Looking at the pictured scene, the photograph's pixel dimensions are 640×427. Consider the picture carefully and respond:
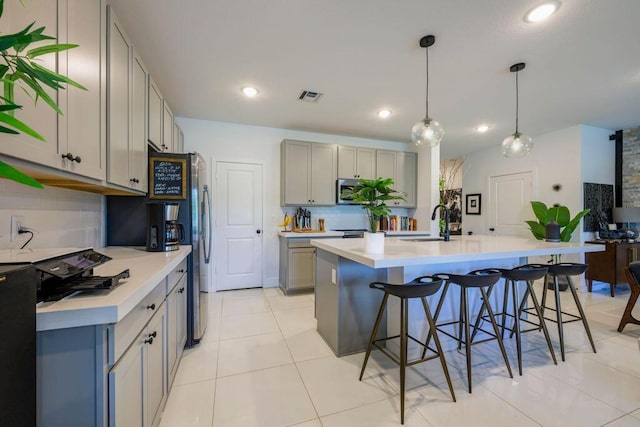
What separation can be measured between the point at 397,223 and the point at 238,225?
112 inches

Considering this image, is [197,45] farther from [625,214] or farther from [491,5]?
[625,214]

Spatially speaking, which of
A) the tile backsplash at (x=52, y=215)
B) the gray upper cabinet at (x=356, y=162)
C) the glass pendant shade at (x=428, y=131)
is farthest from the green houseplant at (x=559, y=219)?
the tile backsplash at (x=52, y=215)

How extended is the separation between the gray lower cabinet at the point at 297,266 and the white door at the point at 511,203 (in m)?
4.11

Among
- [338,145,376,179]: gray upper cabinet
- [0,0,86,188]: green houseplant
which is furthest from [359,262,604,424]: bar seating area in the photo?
[338,145,376,179]: gray upper cabinet

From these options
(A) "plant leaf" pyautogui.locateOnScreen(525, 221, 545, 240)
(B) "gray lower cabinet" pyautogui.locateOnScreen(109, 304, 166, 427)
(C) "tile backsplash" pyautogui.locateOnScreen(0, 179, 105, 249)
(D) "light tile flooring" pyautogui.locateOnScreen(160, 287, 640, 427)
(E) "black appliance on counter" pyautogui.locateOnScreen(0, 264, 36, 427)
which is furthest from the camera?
(A) "plant leaf" pyautogui.locateOnScreen(525, 221, 545, 240)

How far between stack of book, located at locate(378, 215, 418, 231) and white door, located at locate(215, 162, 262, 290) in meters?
2.22

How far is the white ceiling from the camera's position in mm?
1938

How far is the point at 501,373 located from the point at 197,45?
3.65 meters

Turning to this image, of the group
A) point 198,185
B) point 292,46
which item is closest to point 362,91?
point 292,46

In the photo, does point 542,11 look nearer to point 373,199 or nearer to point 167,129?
point 373,199

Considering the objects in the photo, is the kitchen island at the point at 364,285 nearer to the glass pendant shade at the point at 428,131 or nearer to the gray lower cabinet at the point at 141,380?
the glass pendant shade at the point at 428,131

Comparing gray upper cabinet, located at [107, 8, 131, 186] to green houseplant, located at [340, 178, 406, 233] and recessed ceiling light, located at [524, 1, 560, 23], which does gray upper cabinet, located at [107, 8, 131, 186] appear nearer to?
green houseplant, located at [340, 178, 406, 233]

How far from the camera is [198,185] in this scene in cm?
249

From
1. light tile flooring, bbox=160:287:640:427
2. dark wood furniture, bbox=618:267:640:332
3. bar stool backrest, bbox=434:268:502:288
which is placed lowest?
light tile flooring, bbox=160:287:640:427
